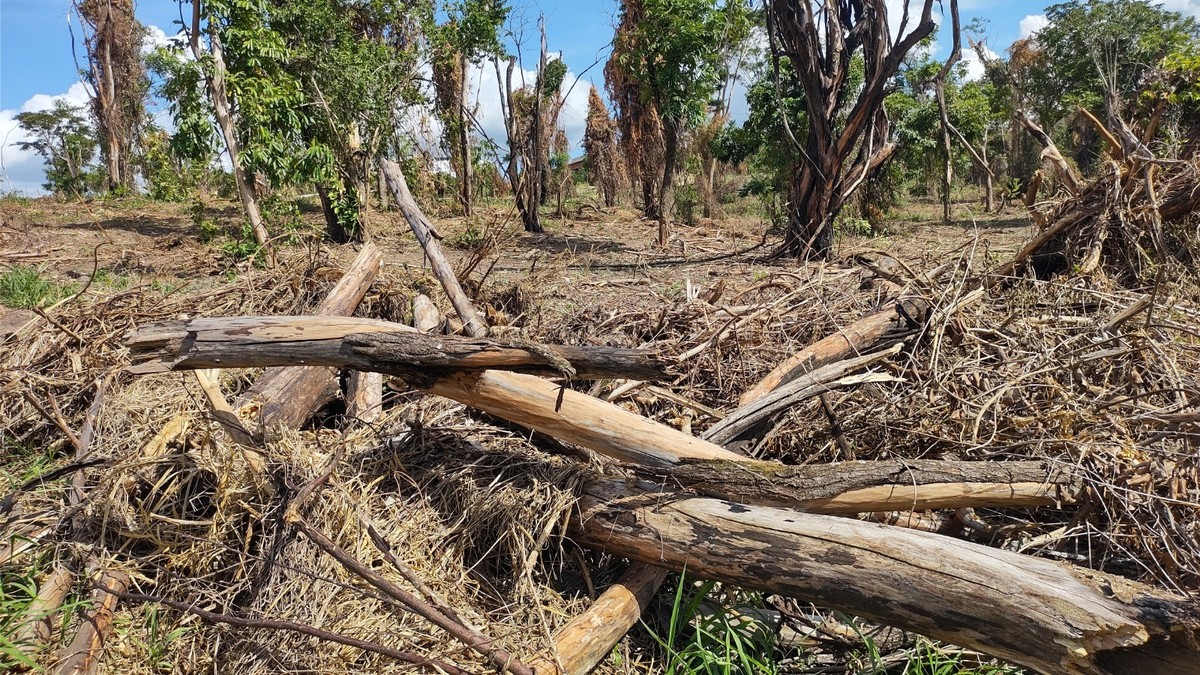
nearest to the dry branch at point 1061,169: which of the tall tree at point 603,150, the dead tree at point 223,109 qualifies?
the dead tree at point 223,109

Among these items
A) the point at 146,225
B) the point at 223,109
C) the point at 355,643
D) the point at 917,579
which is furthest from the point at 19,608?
the point at 146,225

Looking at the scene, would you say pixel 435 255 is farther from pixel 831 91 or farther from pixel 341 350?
pixel 831 91

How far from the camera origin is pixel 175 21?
839cm

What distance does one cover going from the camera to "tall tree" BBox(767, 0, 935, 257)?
7.94 metres

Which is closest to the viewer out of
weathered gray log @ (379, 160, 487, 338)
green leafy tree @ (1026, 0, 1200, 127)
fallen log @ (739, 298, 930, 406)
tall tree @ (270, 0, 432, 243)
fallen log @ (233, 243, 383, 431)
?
fallen log @ (233, 243, 383, 431)

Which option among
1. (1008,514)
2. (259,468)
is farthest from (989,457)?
(259,468)

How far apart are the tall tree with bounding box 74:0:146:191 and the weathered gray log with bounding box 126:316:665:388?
70.1 feet

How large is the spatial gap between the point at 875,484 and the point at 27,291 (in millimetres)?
7195

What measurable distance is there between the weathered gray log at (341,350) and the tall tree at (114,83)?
70.1 feet

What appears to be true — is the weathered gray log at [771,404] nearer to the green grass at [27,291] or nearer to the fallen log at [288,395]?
the fallen log at [288,395]

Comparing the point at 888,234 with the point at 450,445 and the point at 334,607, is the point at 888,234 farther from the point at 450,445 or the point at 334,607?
the point at 334,607

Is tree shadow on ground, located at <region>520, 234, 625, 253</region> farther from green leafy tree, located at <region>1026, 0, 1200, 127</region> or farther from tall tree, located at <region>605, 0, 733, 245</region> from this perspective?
green leafy tree, located at <region>1026, 0, 1200, 127</region>

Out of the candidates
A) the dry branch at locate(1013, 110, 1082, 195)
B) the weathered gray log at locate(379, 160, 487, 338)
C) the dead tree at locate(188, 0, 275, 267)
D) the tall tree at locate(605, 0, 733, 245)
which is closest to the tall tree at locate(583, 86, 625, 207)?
the tall tree at locate(605, 0, 733, 245)

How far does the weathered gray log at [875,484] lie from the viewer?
2424 millimetres
